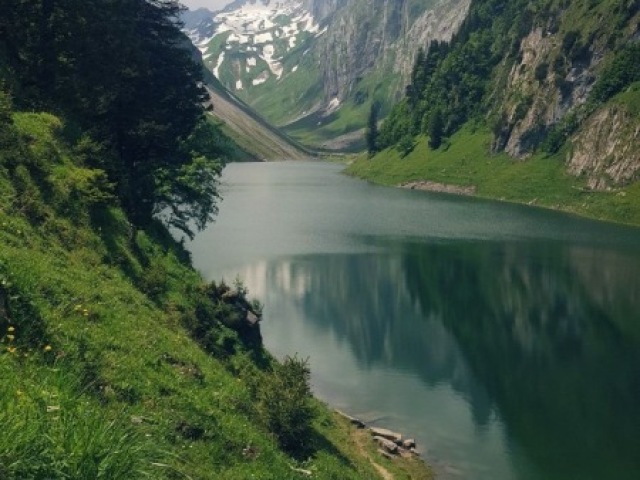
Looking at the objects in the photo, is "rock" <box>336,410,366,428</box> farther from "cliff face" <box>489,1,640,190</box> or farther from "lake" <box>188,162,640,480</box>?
"cliff face" <box>489,1,640,190</box>

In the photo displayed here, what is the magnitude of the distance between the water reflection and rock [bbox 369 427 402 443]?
12.9ft

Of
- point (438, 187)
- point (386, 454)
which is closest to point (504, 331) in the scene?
point (386, 454)

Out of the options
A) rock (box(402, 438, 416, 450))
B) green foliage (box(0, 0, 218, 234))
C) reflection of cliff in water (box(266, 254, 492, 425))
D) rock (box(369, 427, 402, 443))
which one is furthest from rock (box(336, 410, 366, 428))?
green foliage (box(0, 0, 218, 234))

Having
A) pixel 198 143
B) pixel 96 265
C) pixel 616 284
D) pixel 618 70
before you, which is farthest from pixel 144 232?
pixel 618 70

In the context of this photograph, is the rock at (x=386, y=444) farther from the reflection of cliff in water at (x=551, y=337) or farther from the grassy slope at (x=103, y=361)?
the reflection of cliff in water at (x=551, y=337)

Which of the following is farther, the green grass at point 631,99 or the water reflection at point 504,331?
the green grass at point 631,99

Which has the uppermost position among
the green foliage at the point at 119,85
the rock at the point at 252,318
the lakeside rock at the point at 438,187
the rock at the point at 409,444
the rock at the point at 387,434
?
the green foliage at the point at 119,85

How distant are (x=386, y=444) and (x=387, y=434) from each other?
4.99 feet

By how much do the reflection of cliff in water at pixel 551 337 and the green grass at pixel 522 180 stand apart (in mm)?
40618

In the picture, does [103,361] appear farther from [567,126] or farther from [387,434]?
[567,126]

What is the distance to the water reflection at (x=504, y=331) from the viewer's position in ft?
137

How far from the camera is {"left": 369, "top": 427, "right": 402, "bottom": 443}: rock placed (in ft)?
129

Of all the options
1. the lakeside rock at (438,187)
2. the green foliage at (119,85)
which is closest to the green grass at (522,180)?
the lakeside rock at (438,187)

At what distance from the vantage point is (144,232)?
43.8 metres
